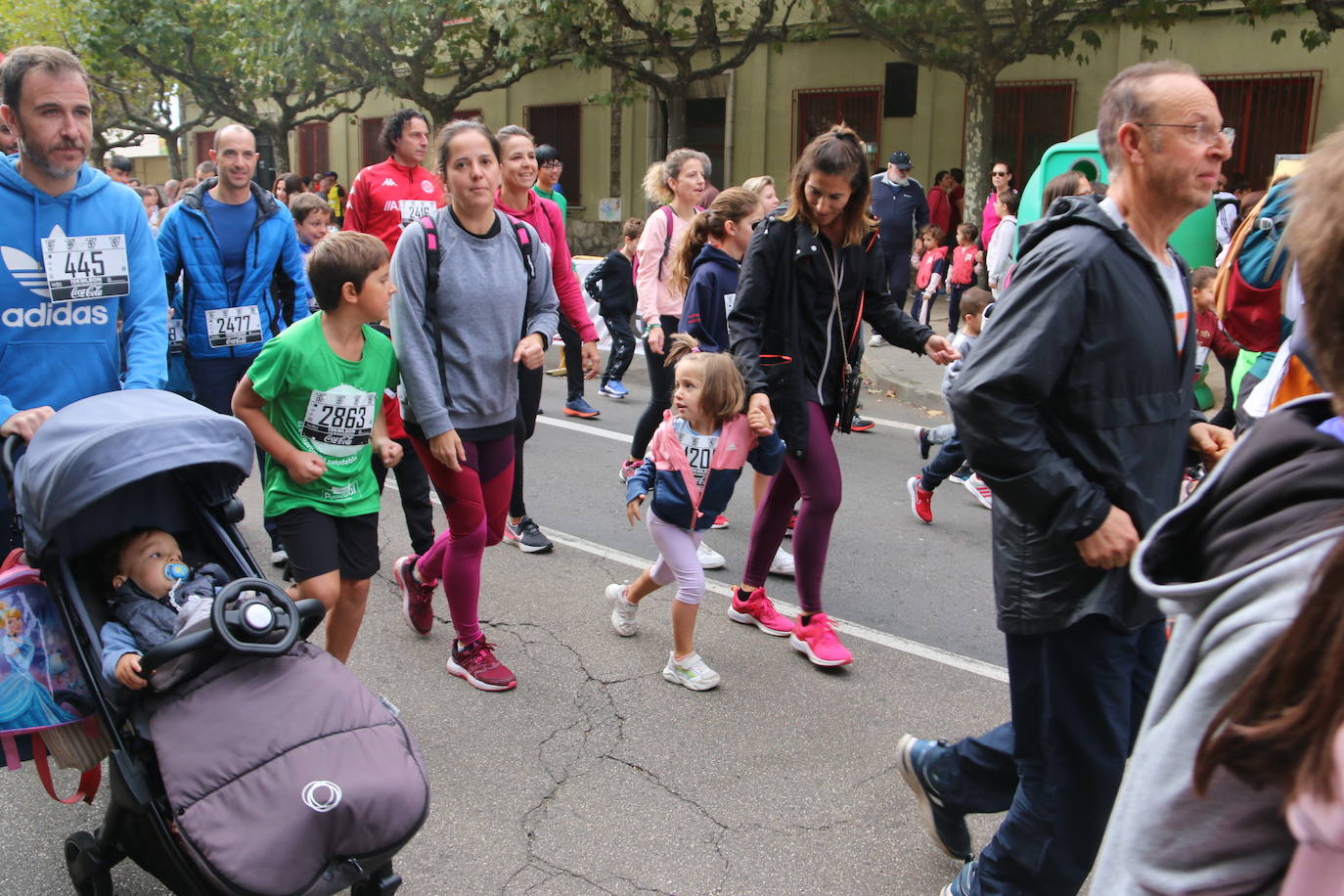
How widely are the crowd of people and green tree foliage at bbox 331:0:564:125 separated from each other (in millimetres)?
15239

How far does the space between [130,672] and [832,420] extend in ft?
8.93

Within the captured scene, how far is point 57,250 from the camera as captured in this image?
3.59 metres

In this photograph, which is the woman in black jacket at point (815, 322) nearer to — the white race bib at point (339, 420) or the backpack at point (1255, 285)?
the backpack at point (1255, 285)

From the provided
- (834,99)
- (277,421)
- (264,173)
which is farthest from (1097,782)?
(834,99)

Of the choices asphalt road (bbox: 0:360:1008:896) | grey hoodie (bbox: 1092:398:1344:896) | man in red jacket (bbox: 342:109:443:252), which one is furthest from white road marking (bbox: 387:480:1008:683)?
grey hoodie (bbox: 1092:398:1344:896)

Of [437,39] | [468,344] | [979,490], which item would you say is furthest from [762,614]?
[437,39]

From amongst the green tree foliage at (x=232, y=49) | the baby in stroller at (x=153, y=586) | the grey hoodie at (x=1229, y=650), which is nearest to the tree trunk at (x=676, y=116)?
the green tree foliage at (x=232, y=49)

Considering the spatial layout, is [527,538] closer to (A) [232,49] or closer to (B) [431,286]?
(B) [431,286]

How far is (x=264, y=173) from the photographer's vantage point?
11.7 m

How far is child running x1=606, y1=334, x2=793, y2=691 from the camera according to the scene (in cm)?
423

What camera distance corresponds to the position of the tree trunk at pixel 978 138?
15977mm

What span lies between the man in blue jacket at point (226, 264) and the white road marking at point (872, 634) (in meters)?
1.54

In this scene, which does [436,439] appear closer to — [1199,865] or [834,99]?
[1199,865]

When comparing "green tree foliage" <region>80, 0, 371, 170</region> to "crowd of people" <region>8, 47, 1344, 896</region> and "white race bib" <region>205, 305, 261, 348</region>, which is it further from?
"crowd of people" <region>8, 47, 1344, 896</region>
